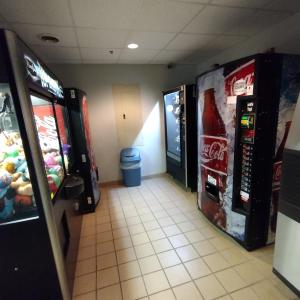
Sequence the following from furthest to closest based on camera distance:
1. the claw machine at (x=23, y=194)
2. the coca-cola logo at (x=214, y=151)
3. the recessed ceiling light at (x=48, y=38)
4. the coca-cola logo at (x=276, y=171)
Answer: the recessed ceiling light at (x=48, y=38), the coca-cola logo at (x=214, y=151), the coca-cola logo at (x=276, y=171), the claw machine at (x=23, y=194)

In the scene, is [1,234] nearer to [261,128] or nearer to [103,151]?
[261,128]

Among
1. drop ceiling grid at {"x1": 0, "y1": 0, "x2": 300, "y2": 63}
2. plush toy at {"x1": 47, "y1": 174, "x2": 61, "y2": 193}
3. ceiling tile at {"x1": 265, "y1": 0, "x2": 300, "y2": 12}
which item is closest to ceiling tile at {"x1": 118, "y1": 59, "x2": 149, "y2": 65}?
drop ceiling grid at {"x1": 0, "y1": 0, "x2": 300, "y2": 63}

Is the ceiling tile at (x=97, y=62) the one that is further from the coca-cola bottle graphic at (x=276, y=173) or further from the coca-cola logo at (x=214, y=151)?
the coca-cola bottle graphic at (x=276, y=173)

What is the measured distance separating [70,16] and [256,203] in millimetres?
2563

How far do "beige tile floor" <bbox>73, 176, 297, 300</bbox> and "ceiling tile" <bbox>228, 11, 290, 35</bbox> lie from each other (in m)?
2.50

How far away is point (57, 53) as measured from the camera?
283 centimetres

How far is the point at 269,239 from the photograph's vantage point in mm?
2041

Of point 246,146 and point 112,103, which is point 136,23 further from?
point 112,103

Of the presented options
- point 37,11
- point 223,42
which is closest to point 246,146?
point 223,42

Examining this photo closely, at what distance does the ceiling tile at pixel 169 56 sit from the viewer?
313 centimetres

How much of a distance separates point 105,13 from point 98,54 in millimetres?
1295

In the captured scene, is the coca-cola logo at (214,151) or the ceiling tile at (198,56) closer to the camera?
the coca-cola logo at (214,151)

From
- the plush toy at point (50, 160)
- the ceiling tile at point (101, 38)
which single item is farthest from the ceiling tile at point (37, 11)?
the plush toy at point (50, 160)

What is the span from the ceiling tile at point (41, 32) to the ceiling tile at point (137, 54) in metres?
0.85
